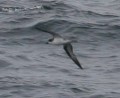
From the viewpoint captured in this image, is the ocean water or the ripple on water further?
the ripple on water

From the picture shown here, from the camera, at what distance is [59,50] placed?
62.0ft

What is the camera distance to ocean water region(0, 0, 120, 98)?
1548cm

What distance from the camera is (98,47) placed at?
18.7m

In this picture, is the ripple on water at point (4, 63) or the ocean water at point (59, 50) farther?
the ripple on water at point (4, 63)

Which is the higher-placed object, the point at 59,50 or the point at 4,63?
the point at 4,63

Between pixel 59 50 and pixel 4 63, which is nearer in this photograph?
pixel 4 63

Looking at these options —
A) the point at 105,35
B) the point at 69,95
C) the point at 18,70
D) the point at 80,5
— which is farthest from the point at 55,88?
the point at 80,5

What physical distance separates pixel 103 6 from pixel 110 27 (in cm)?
371

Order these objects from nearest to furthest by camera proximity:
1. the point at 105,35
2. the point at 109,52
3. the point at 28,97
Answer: the point at 28,97
the point at 109,52
the point at 105,35

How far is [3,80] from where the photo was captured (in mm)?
15844

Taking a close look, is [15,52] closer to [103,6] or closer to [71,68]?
[71,68]

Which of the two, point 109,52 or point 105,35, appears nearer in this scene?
point 109,52

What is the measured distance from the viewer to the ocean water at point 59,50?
15.5 meters

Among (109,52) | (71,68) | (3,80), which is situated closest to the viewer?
(3,80)
